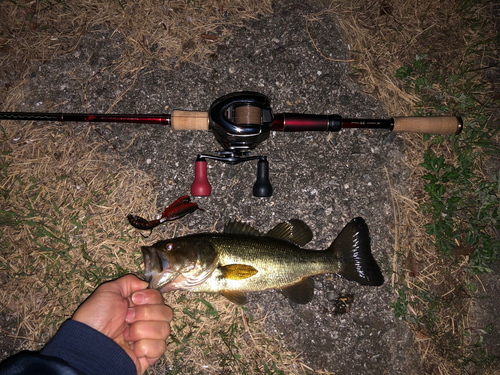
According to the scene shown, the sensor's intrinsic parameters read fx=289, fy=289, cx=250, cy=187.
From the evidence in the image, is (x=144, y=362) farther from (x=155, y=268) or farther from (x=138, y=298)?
(x=155, y=268)

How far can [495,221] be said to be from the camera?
348 cm

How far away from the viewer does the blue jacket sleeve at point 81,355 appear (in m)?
2.10

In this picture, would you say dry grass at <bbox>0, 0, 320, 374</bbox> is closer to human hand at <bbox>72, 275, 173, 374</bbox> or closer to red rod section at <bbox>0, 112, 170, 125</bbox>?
red rod section at <bbox>0, 112, 170, 125</bbox>

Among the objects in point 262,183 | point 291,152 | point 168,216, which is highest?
point 291,152

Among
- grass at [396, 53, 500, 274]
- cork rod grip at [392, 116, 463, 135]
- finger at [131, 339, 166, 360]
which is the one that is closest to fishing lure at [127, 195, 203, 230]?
finger at [131, 339, 166, 360]

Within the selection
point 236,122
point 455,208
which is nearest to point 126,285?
point 236,122

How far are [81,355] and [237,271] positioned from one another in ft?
4.77

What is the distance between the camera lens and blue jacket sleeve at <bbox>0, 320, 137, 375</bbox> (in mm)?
2100

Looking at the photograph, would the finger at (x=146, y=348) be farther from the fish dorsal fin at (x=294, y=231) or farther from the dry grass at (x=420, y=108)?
the dry grass at (x=420, y=108)

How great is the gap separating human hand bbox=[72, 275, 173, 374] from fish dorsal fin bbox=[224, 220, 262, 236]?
3.04ft

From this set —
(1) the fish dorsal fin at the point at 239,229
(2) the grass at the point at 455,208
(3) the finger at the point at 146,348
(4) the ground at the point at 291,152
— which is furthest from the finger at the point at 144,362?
(2) the grass at the point at 455,208

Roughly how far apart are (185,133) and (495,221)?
12.7ft

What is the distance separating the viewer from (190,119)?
9.93 ft

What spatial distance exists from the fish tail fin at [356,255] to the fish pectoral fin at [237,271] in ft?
3.09
